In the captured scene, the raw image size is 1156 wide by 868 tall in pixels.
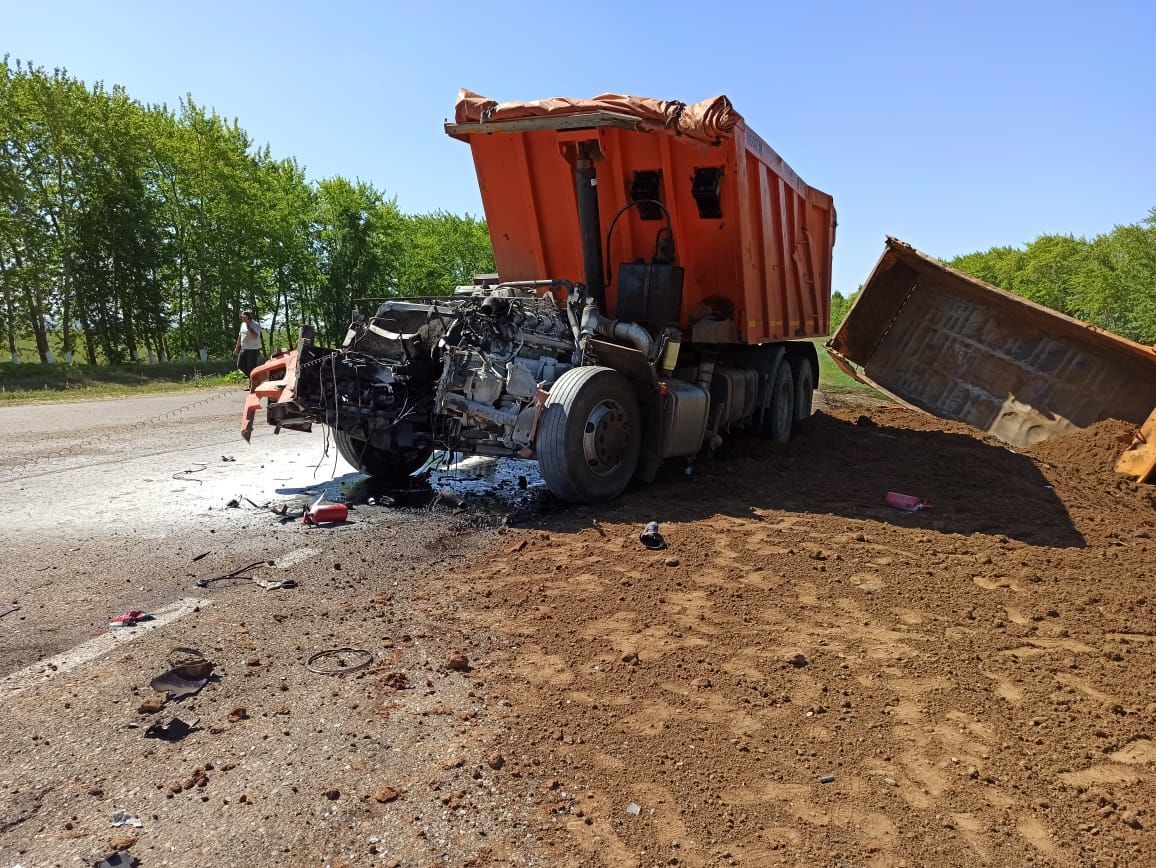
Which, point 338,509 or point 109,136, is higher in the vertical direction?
point 109,136

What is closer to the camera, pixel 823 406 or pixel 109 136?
pixel 823 406

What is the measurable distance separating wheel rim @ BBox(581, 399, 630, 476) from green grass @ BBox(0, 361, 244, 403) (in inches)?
561

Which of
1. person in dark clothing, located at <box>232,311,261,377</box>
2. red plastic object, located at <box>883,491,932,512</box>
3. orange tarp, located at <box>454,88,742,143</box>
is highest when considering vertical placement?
orange tarp, located at <box>454,88,742,143</box>

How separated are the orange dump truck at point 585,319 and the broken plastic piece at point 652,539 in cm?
89

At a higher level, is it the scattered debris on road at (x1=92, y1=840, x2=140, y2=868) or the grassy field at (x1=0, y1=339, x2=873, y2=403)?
the grassy field at (x1=0, y1=339, x2=873, y2=403)

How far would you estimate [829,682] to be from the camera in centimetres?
298

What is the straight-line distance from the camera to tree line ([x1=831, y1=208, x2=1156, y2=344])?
104 ft

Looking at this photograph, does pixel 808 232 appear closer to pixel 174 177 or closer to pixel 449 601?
pixel 449 601

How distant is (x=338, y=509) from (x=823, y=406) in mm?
10284

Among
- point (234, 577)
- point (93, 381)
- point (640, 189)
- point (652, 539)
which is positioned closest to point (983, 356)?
point (640, 189)

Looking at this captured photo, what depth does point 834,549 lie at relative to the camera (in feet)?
15.6

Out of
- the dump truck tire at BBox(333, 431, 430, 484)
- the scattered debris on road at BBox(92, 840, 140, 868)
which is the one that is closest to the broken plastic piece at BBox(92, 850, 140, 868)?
the scattered debris on road at BBox(92, 840, 140, 868)

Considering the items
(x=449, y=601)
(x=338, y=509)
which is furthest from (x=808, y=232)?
(x=449, y=601)

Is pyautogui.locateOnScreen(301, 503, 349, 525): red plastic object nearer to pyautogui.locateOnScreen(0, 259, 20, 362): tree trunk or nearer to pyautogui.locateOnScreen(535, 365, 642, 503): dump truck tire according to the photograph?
pyautogui.locateOnScreen(535, 365, 642, 503): dump truck tire
